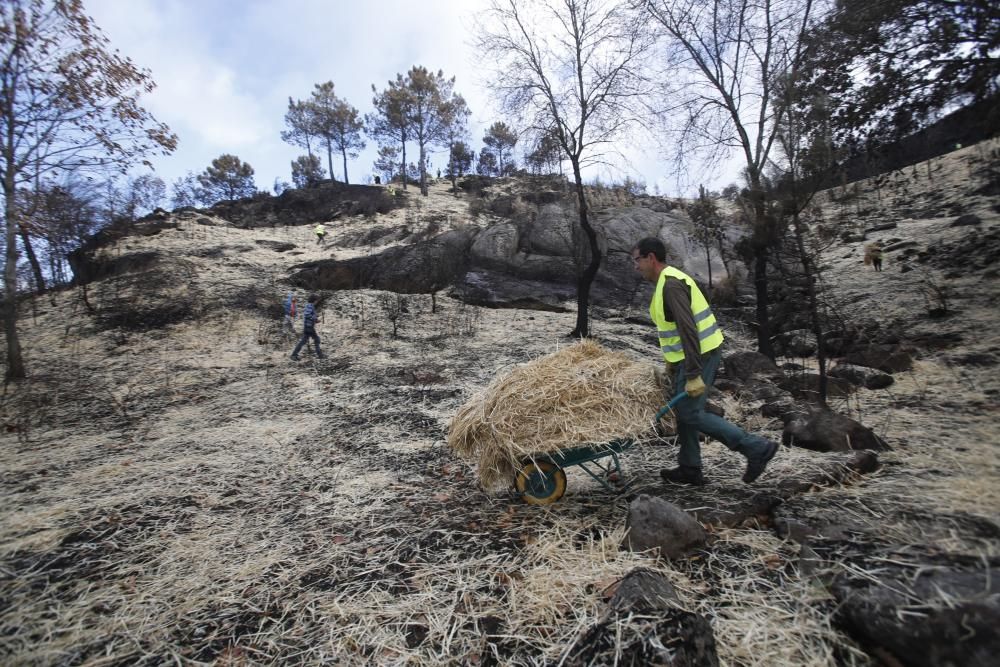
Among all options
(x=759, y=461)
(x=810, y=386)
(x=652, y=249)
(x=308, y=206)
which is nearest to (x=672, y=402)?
(x=759, y=461)

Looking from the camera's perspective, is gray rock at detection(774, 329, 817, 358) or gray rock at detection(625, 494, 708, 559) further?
gray rock at detection(774, 329, 817, 358)

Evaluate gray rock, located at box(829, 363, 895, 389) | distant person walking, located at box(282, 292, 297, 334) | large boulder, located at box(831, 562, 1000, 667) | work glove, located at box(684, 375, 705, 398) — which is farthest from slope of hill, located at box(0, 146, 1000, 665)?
distant person walking, located at box(282, 292, 297, 334)

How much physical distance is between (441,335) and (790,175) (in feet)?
32.9

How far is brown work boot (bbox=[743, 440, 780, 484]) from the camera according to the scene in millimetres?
3453

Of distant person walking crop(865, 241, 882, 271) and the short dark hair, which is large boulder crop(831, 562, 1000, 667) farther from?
distant person walking crop(865, 241, 882, 271)

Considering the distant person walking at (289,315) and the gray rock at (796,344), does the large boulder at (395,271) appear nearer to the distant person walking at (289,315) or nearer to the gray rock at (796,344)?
the distant person walking at (289,315)

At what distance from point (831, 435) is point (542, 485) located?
9.23ft

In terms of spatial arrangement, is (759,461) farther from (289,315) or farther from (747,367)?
(289,315)

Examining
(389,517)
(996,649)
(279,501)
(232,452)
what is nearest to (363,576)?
(389,517)

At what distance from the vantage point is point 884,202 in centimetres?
2034

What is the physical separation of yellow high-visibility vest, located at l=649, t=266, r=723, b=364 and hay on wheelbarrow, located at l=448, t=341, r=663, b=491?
1.06 feet

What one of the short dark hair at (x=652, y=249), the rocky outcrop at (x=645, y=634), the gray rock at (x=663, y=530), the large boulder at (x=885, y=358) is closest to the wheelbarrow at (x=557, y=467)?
the gray rock at (x=663, y=530)

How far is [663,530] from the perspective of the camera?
294 centimetres

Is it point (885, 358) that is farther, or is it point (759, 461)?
point (885, 358)
